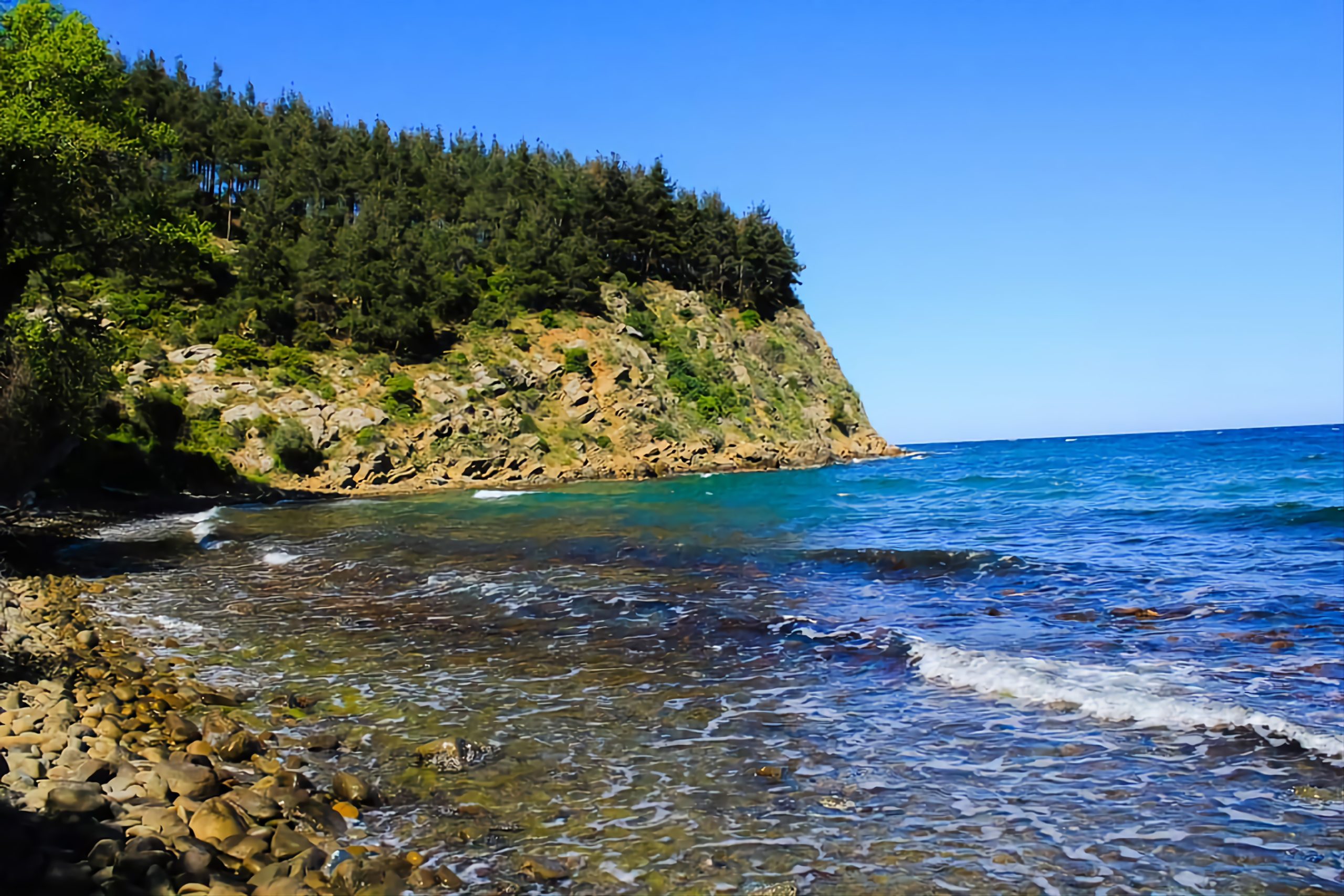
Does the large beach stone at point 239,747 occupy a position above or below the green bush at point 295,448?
below

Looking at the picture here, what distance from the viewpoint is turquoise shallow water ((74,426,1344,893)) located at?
17.1 ft

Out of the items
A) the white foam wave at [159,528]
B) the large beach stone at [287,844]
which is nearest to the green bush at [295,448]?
the white foam wave at [159,528]

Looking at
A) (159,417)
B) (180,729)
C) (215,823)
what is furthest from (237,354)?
(215,823)

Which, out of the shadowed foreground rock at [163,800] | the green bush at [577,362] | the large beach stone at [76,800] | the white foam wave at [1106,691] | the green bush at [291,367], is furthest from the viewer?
the green bush at [577,362]

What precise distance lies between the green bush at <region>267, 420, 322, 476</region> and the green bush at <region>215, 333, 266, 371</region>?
531 centimetres

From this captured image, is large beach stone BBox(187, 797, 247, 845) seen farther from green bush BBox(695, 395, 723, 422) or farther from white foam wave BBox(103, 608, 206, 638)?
green bush BBox(695, 395, 723, 422)

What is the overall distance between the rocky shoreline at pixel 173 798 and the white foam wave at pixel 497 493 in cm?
2843

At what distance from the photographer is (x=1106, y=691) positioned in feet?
27.0

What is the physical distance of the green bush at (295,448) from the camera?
40.1 meters

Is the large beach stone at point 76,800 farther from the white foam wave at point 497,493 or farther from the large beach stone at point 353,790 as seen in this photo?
the white foam wave at point 497,493

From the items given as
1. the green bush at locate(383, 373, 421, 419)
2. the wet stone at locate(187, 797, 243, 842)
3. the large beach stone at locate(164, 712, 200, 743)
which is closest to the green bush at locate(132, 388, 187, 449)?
the green bush at locate(383, 373, 421, 419)

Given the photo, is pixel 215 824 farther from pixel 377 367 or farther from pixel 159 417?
pixel 377 367

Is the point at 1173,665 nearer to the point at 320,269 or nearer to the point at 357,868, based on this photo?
the point at 357,868

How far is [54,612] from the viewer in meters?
11.4
